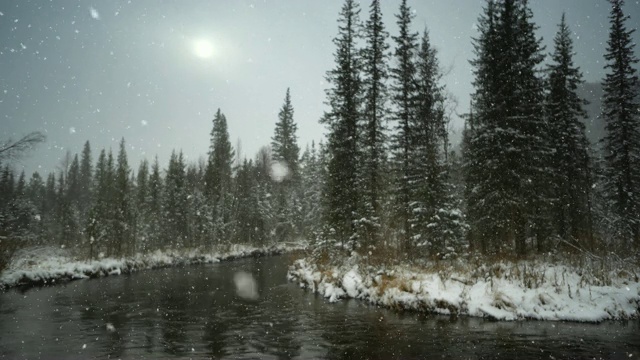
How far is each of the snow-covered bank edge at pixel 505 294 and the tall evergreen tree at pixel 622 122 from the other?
17.1 m

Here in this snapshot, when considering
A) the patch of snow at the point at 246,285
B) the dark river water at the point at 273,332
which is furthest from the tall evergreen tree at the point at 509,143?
the patch of snow at the point at 246,285

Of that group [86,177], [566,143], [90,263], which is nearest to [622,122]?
[566,143]

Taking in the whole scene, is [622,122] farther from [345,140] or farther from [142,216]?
[142,216]

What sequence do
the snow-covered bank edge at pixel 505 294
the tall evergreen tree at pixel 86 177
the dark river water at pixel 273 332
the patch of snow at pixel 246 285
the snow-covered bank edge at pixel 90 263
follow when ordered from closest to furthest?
1. the dark river water at pixel 273 332
2. the snow-covered bank edge at pixel 505 294
3. the patch of snow at pixel 246 285
4. the snow-covered bank edge at pixel 90 263
5. the tall evergreen tree at pixel 86 177

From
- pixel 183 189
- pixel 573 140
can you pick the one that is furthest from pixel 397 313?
pixel 183 189

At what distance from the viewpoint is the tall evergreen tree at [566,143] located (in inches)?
970

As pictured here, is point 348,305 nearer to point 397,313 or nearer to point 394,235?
point 397,313

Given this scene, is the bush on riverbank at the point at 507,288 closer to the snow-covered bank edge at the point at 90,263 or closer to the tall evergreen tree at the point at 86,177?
the snow-covered bank edge at the point at 90,263

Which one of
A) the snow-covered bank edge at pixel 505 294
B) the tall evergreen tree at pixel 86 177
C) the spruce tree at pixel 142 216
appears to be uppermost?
the tall evergreen tree at pixel 86 177

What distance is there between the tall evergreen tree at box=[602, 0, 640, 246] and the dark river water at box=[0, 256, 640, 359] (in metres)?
20.6

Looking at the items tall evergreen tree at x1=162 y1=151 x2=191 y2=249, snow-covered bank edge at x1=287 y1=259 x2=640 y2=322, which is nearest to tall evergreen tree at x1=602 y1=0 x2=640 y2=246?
snow-covered bank edge at x1=287 y1=259 x2=640 y2=322

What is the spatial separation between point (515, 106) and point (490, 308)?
12.3m

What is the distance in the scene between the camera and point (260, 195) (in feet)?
176

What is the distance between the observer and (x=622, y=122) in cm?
2670
